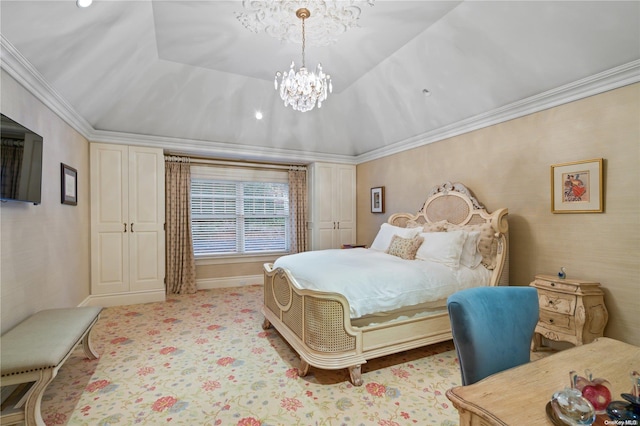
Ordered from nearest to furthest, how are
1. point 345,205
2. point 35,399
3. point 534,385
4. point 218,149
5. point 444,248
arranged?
1. point 534,385
2. point 35,399
3. point 444,248
4. point 218,149
5. point 345,205

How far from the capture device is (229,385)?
7.54 ft

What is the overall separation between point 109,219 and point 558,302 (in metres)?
5.40

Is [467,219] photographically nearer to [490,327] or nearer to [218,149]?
[490,327]

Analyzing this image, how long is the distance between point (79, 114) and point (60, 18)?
1703 millimetres

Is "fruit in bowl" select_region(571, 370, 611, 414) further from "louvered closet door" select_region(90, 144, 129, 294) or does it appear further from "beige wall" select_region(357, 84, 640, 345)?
"louvered closet door" select_region(90, 144, 129, 294)

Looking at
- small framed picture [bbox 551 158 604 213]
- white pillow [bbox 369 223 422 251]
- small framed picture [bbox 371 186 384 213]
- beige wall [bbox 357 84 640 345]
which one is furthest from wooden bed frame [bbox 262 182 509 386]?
small framed picture [bbox 371 186 384 213]

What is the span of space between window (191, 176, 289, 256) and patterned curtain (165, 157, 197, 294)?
251mm

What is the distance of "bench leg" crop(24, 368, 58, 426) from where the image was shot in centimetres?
166

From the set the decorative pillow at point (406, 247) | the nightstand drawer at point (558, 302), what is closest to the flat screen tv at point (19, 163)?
the decorative pillow at point (406, 247)

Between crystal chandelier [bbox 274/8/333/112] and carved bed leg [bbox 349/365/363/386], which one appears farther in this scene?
crystal chandelier [bbox 274/8/333/112]

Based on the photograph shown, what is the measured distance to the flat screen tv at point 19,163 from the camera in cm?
201

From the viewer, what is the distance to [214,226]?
17.6 feet

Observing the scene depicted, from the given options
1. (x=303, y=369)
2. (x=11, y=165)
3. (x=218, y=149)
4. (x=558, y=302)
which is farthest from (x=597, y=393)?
(x=218, y=149)

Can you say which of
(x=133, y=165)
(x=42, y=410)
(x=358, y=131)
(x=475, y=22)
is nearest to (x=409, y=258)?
(x=475, y=22)
